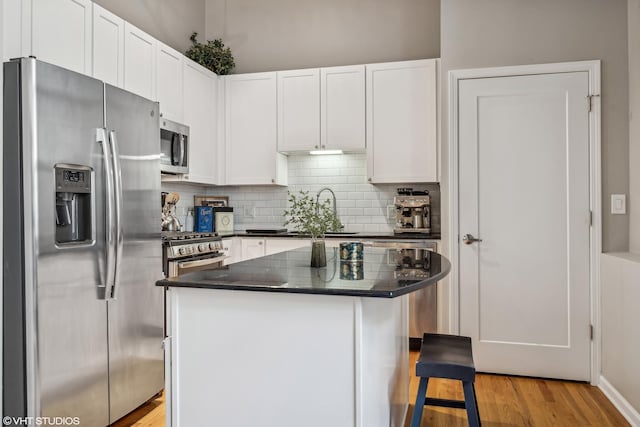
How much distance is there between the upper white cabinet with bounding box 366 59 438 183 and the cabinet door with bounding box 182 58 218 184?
150 cm

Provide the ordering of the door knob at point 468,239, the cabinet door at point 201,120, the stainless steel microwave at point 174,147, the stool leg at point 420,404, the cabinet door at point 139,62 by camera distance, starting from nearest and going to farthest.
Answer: the stool leg at point 420,404 < the cabinet door at point 139,62 < the door knob at point 468,239 < the stainless steel microwave at point 174,147 < the cabinet door at point 201,120

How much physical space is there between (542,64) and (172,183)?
325 cm

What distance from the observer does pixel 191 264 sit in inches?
134

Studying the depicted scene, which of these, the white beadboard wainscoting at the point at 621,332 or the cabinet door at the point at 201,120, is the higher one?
the cabinet door at the point at 201,120

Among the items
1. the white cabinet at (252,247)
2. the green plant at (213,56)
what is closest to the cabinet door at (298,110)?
the green plant at (213,56)

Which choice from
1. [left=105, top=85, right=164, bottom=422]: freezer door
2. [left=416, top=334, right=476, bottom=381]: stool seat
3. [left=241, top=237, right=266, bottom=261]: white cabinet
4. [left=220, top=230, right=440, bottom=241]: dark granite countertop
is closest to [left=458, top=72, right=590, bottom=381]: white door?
[left=220, top=230, right=440, bottom=241]: dark granite countertop

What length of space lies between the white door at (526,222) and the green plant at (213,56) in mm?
2377

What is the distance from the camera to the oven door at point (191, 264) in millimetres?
3191

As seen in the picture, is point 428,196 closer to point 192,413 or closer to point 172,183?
point 172,183

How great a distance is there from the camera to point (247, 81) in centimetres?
458

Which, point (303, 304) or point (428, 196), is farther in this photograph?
point (428, 196)

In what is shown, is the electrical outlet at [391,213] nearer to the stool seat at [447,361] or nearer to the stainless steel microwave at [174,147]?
the stainless steel microwave at [174,147]

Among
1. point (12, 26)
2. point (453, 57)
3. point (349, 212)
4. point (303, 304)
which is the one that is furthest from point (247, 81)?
point (303, 304)

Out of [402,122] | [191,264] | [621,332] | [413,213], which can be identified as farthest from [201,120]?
[621,332]
